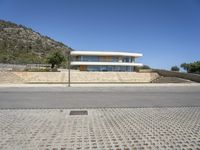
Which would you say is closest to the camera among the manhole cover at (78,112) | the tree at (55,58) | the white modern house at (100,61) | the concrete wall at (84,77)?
the manhole cover at (78,112)

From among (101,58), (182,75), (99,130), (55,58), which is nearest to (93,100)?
(99,130)

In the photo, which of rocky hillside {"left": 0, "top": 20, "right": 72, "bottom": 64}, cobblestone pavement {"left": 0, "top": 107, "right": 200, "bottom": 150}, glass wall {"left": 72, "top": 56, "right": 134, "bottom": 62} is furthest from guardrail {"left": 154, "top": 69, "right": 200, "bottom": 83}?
rocky hillside {"left": 0, "top": 20, "right": 72, "bottom": 64}

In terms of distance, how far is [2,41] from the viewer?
3159 inches

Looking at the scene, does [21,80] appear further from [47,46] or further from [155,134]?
[47,46]

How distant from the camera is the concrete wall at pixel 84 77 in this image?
39.0m

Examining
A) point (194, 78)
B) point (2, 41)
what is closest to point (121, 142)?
point (194, 78)

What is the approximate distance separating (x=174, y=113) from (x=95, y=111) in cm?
371

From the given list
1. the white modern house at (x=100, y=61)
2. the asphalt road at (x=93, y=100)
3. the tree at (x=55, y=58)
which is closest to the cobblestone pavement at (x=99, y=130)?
the asphalt road at (x=93, y=100)

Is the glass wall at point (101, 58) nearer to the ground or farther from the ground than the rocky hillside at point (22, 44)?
nearer to the ground

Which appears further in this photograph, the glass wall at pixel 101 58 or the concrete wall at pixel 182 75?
the glass wall at pixel 101 58

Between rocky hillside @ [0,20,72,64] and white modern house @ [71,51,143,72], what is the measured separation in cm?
2128

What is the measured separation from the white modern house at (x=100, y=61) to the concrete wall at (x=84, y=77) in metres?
8.88

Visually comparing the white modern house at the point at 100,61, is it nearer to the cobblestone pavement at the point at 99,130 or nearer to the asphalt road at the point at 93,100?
the asphalt road at the point at 93,100

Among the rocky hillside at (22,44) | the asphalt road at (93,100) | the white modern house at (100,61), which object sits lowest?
the asphalt road at (93,100)
